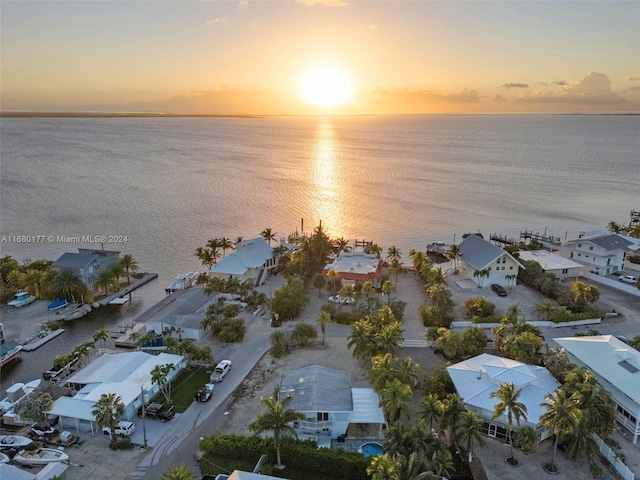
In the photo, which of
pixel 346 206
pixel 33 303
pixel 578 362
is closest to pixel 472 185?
pixel 346 206

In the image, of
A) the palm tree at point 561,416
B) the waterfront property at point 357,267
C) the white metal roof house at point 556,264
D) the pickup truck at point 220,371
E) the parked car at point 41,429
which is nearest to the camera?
the palm tree at point 561,416

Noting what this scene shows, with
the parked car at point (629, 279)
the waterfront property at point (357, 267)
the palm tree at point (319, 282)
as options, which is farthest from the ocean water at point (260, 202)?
the parked car at point (629, 279)

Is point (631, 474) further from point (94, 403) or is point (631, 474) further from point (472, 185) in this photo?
point (472, 185)

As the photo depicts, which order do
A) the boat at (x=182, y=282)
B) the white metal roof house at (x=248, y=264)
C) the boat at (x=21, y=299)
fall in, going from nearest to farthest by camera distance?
1. the boat at (x=21, y=299)
2. the white metal roof house at (x=248, y=264)
3. the boat at (x=182, y=282)

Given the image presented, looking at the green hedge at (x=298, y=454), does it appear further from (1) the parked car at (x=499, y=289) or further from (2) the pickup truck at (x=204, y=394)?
(1) the parked car at (x=499, y=289)

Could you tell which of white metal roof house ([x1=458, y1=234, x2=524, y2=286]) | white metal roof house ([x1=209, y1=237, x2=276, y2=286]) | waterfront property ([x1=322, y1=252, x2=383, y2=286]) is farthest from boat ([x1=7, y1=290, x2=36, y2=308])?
white metal roof house ([x1=458, y1=234, x2=524, y2=286])

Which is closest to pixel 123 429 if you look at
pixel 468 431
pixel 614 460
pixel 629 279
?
pixel 468 431
